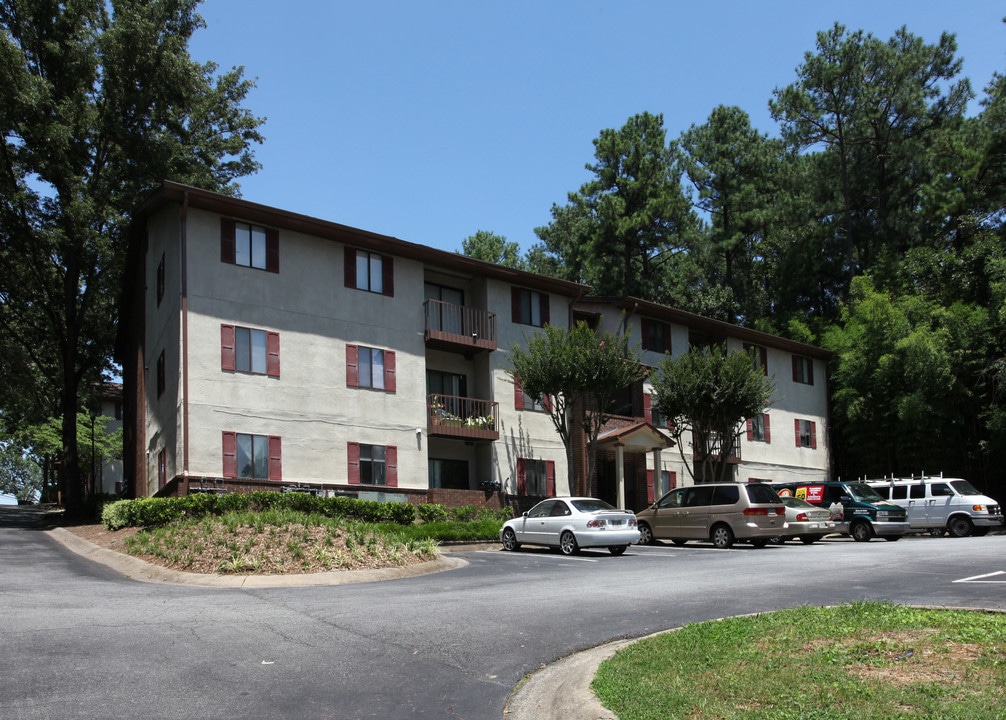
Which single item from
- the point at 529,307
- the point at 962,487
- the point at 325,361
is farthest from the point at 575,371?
the point at 962,487

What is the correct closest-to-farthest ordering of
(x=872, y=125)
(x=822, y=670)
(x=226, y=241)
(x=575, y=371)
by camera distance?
1. (x=822, y=670)
2. (x=226, y=241)
3. (x=575, y=371)
4. (x=872, y=125)

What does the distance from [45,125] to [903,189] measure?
43925mm

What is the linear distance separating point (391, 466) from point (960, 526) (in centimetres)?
1762

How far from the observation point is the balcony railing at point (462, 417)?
3131cm

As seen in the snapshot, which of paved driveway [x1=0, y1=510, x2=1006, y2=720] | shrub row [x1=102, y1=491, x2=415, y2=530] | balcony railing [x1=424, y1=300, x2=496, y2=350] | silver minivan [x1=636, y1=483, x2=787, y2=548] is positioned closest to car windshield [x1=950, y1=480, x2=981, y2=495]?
silver minivan [x1=636, y1=483, x2=787, y2=548]

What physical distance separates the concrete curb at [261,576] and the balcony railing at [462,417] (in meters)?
10.5

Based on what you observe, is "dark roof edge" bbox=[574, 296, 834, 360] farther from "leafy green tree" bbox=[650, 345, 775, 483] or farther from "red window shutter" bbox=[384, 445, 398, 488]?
"red window shutter" bbox=[384, 445, 398, 488]

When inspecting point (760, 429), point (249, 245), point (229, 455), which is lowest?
point (229, 455)

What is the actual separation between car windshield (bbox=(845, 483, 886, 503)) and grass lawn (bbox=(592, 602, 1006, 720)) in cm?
2157

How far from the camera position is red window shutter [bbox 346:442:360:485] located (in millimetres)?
28766

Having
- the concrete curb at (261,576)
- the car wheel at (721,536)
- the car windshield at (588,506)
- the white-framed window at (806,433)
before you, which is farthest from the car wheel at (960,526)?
the concrete curb at (261,576)

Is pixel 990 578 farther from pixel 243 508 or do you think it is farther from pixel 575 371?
pixel 575 371

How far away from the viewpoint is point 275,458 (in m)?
27.3

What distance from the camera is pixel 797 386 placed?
47.3 metres
